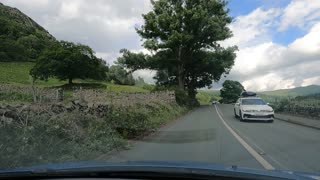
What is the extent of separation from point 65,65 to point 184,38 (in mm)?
35354

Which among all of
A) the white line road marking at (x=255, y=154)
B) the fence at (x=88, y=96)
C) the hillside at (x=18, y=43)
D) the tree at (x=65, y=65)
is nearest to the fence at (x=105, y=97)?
the fence at (x=88, y=96)

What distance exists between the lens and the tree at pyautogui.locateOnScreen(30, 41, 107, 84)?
8594 cm

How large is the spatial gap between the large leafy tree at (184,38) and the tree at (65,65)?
2502 cm

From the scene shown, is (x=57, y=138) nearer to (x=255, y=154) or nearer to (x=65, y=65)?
(x=255, y=154)

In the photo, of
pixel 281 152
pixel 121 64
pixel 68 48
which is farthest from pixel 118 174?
pixel 68 48

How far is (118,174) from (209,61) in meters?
59.3

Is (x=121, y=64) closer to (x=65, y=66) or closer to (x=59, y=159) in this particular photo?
(x=65, y=66)

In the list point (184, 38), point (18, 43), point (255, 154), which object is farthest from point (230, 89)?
point (255, 154)

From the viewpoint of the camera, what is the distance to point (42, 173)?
4656mm

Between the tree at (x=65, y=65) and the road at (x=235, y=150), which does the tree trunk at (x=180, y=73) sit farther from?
the road at (x=235, y=150)

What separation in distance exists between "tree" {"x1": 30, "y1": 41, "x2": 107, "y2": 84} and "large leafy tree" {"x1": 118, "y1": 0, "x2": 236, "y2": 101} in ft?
82.1

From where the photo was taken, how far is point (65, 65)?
281 feet

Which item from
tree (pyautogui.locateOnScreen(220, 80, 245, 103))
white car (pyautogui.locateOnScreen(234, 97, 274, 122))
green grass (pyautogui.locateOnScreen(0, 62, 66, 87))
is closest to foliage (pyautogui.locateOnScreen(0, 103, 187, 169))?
white car (pyautogui.locateOnScreen(234, 97, 274, 122))

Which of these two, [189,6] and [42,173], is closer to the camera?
[42,173]
